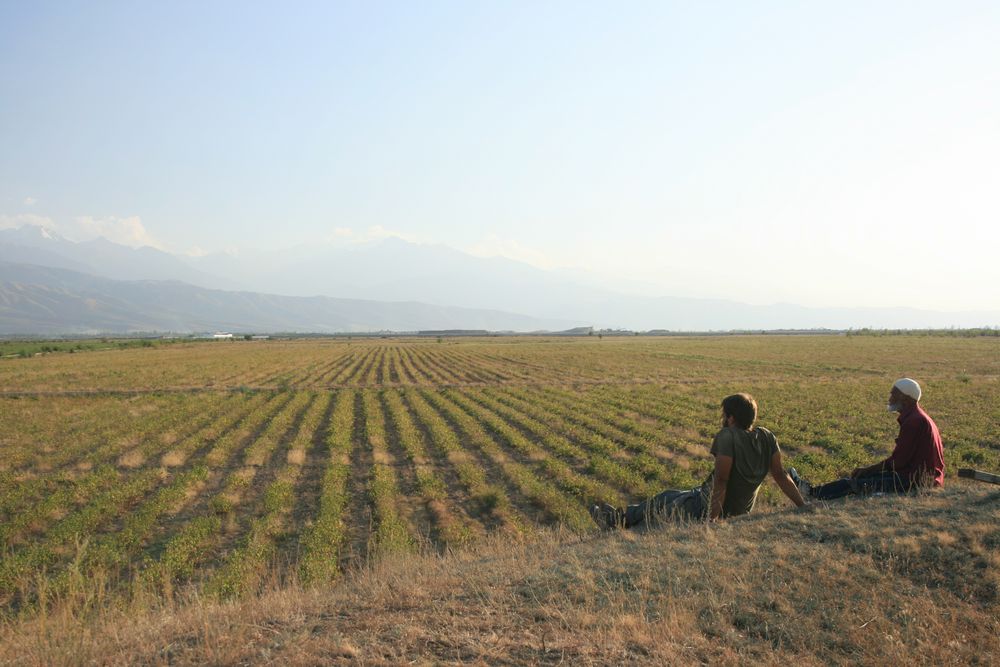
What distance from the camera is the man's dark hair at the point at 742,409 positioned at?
6.14 m

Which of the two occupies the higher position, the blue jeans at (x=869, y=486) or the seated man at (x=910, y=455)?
the seated man at (x=910, y=455)

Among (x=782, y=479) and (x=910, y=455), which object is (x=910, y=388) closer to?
(x=910, y=455)

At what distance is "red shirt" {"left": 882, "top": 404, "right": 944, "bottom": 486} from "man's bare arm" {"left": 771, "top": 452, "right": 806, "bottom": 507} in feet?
4.98

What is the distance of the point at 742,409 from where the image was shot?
242 inches

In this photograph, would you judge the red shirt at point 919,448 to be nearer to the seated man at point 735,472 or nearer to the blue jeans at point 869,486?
the blue jeans at point 869,486

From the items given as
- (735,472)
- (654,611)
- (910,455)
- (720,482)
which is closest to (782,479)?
(735,472)

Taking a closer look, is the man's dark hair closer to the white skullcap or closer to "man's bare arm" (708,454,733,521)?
"man's bare arm" (708,454,733,521)

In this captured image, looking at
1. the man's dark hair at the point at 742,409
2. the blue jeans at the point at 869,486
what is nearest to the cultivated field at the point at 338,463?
the blue jeans at the point at 869,486

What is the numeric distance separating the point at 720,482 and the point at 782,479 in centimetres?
70

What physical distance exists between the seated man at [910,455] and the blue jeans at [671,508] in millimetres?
2041

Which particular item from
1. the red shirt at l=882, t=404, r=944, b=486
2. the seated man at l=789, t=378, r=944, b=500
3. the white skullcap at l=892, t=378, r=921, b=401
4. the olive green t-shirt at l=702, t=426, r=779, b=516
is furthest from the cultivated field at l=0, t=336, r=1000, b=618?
the white skullcap at l=892, t=378, r=921, b=401

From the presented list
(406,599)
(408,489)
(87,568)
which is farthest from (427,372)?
(406,599)

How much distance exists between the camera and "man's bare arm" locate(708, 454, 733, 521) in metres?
6.14

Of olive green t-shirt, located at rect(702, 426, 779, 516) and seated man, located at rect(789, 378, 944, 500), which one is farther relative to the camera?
seated man, located at rect(789, 378, 944, 500)
